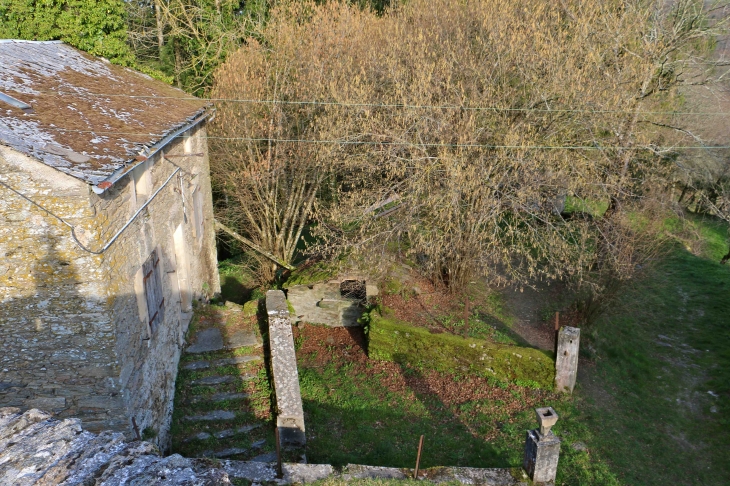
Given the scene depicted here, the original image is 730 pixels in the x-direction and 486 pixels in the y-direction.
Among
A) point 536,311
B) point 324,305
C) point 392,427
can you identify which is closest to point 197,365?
point 392,427

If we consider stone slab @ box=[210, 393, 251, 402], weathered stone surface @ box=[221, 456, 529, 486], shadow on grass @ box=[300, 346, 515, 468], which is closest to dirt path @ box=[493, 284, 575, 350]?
shadow on grass @ box=[300, 346, 515, 468]

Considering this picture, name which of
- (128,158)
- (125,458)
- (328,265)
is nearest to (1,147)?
(128,158)

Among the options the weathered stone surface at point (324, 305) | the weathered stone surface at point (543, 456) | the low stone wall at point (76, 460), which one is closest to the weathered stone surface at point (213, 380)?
the weathered stone surface at point (324, 305)

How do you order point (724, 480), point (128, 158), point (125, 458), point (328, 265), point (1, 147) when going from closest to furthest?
point (125, 458) → point (1, 147) → point (128, 158) → point (724, 480) → point (328, 265)

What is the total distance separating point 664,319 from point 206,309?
41.1ft

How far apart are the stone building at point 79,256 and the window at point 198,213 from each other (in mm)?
3553

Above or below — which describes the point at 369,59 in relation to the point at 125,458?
above

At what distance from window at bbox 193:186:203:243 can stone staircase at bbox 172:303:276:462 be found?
2.22 m

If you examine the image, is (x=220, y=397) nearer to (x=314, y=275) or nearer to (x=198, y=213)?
(x=314, y=275)

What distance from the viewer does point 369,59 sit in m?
13.2

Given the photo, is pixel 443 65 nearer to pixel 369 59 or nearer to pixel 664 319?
pixel 369 59

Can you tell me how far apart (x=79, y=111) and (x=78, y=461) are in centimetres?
526

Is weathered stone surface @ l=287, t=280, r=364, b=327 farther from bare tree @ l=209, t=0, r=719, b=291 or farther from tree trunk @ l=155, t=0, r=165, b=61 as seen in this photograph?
tree trunk @ l=155, t=0, r=165, b=61

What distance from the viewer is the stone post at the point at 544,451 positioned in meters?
6.79
